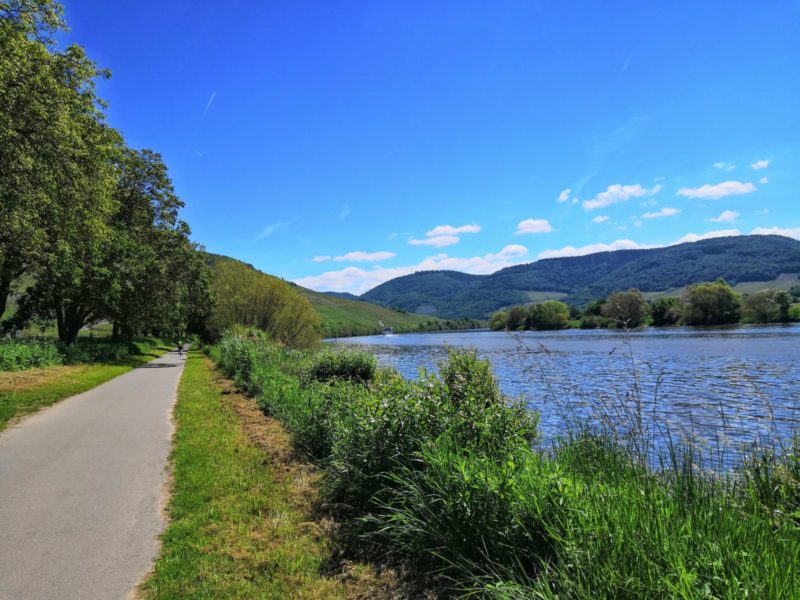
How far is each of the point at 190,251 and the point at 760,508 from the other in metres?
37.8

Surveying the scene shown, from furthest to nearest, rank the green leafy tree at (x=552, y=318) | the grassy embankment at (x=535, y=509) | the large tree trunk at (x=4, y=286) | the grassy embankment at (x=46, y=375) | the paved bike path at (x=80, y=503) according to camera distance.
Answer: the green leafy tree at (x=552, y=318), the large tree trunk at (x=4, y=286), the grassy embankment at (x=46, y=375), the paved bike path at (x=80, y=503), the grassy embankment at (x=535, y=509)

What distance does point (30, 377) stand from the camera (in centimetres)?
1747

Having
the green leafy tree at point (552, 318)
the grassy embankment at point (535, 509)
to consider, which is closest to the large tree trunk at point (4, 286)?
the grassy embankment at point (535, 509)

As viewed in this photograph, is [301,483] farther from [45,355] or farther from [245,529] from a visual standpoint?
[45,355]

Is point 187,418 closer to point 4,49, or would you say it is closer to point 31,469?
point 31,469

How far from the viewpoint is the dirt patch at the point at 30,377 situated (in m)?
15.2

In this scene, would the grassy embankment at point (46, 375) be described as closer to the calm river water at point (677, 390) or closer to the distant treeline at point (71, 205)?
the distant treeline at point (71, 205)

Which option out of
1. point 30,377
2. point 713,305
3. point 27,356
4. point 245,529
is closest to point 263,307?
point 27,356

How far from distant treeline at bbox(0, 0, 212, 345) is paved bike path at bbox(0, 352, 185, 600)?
771 cm

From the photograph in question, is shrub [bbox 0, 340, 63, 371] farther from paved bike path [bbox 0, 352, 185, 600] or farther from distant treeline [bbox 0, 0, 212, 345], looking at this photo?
paved bike path [bbox 0, 352, 185, 600]

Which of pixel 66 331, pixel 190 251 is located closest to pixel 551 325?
pixel 190 251

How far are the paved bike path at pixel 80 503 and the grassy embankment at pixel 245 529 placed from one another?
1.05 ft

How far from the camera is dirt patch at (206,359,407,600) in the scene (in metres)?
4.02

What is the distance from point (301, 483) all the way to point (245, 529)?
1.55 m
